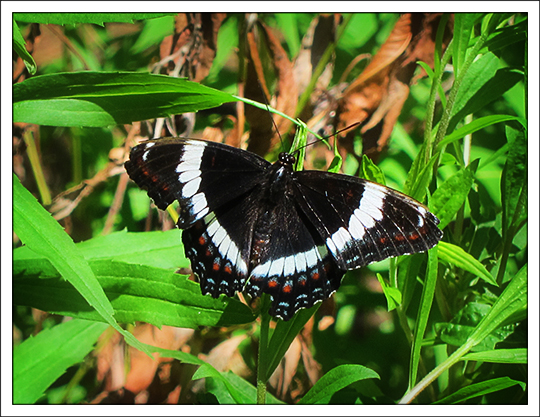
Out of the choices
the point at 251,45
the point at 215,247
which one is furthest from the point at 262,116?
the point at 215,247

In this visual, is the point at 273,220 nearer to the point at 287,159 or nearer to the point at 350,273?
the point at 287,159

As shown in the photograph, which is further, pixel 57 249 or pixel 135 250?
pixel 135 250

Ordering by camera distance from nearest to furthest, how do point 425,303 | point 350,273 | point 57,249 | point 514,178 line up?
point 57,249 → point 425,303 → point 514,178 → point 350,273

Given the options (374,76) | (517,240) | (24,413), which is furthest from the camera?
(374,76)

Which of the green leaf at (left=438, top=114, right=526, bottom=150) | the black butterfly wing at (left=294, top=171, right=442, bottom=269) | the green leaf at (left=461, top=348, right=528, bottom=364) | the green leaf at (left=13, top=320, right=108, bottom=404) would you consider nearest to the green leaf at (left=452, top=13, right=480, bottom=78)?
the green leaf at (left=438, top=114, right=526, bottom=150)

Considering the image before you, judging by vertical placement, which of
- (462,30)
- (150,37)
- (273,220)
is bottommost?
(273,220)

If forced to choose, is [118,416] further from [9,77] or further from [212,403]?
[9,77]

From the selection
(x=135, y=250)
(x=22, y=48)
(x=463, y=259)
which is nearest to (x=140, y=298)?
(x=135, y=250)

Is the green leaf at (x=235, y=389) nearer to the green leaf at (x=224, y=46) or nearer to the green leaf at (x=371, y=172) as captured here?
the green leaf at (x=371, y=172)
